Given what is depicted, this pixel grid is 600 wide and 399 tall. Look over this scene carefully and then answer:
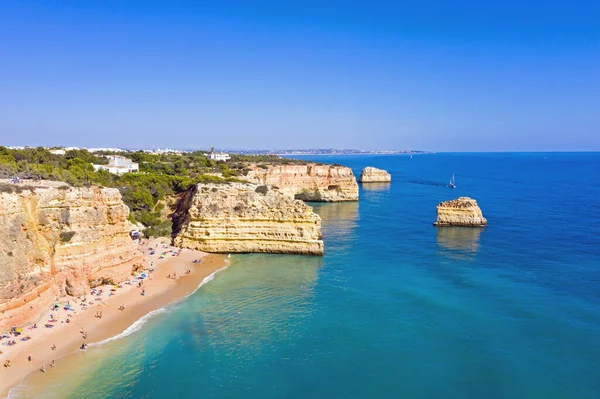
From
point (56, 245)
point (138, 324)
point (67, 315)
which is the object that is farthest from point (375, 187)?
point (67, 315)

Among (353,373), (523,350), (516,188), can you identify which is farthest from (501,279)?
(516,188)

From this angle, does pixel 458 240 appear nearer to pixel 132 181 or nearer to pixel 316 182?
pixel 132 181

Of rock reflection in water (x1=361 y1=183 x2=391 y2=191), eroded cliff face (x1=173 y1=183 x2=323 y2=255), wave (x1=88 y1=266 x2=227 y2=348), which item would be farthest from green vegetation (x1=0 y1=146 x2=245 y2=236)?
rock reflection in water (x1=361 y1=183 x2=391 y2=191)

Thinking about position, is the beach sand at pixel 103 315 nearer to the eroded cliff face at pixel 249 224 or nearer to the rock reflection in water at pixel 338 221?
the eroded cliff face at pixel 249 224

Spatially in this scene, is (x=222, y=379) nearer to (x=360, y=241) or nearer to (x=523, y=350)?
(x=523, y=350)

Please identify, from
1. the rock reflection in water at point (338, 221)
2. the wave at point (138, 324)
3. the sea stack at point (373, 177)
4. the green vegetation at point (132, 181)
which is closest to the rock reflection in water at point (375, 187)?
the sea stack at point (373, 177)

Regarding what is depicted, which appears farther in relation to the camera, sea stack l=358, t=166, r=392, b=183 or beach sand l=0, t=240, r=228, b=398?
sea stack l=358, t=166, r=392, b=183

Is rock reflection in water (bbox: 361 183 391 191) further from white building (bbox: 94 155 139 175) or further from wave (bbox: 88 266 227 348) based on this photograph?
wave (bbox: 88 266 227 348)
